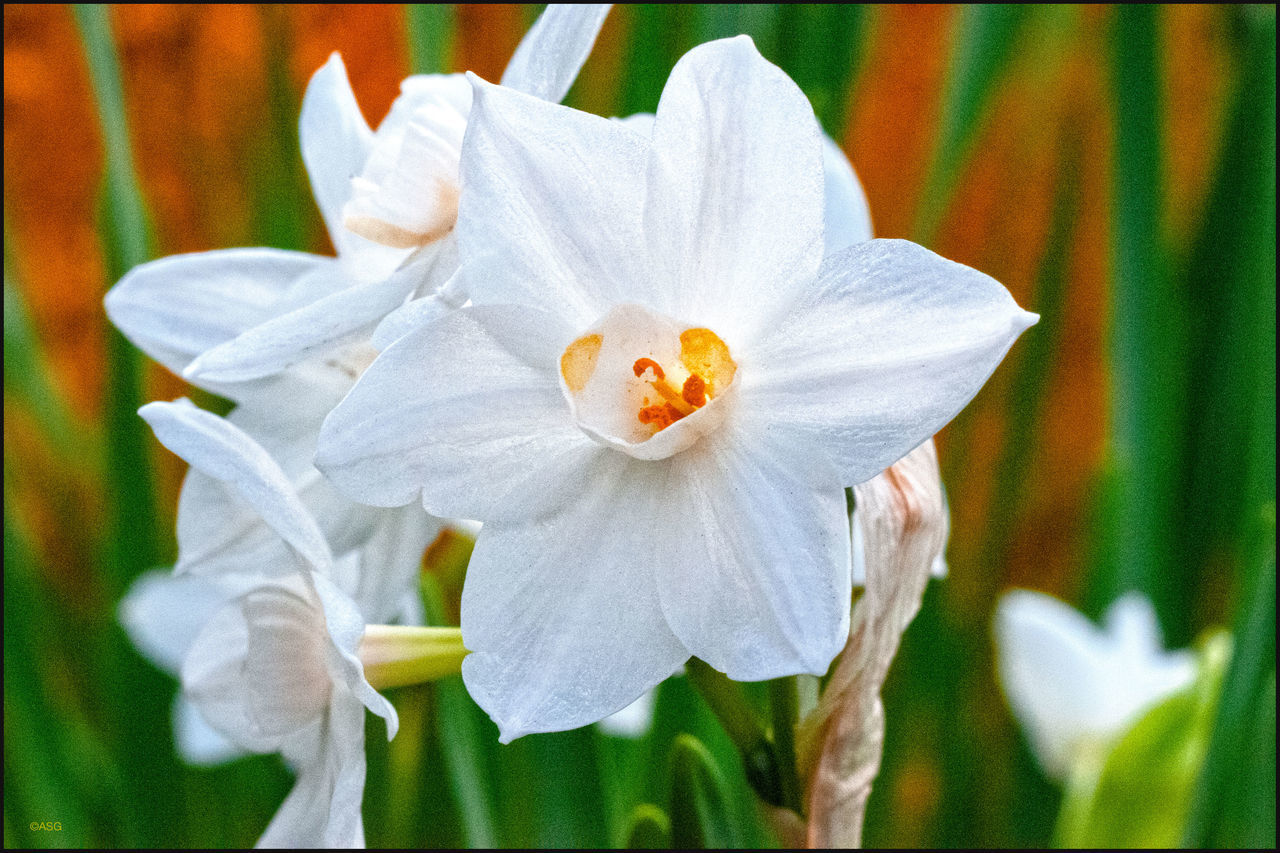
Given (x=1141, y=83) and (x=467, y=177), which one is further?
(x=1141, y=83)

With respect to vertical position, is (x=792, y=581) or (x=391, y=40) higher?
(x=391, y=40)

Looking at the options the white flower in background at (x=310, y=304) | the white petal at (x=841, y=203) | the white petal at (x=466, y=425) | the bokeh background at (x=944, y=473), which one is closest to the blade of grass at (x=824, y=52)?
the bokeh background at (x=944, y=473)

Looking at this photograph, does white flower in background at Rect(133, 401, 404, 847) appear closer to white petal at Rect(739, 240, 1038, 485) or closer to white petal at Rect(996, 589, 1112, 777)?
white petal at Rect(739, 240, 1038, 485)

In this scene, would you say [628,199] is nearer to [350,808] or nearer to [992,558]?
[350,808]

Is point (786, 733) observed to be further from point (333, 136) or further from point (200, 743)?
point (200, 743)

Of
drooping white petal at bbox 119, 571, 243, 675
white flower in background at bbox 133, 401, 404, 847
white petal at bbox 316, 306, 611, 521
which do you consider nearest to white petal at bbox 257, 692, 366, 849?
white flower in background at bbox 133, 401, 404, 847

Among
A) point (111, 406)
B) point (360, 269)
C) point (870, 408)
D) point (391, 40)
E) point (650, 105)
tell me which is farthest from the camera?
point (391, 40)

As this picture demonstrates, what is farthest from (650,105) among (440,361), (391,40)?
(391,40)
